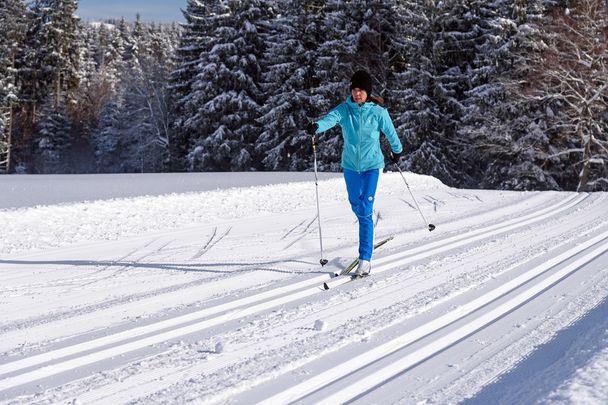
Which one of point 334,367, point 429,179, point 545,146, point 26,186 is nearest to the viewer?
point 334,367

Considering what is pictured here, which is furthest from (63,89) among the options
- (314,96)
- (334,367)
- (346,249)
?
(334,367)

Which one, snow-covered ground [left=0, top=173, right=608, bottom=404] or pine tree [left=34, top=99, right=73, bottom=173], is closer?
snow-covered ground [left=0, top=173, right=608, bottom=404]

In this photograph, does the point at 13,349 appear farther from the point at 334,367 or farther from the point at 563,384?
the point at 563,384

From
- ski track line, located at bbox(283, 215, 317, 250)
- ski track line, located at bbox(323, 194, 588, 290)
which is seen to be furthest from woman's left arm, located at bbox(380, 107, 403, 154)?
ski track line, located at bbox(283, 215, 317, 250)

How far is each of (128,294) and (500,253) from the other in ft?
13.4

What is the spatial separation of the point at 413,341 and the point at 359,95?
9.38 ft

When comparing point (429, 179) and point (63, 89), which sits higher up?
point (63, 89)

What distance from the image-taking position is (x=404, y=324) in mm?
4258

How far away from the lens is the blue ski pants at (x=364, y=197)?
6.07 metres

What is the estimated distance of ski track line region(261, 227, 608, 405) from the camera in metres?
3.13

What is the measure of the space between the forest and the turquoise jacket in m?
16.2

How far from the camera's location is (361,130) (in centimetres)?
611

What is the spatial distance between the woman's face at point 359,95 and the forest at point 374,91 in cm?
1627

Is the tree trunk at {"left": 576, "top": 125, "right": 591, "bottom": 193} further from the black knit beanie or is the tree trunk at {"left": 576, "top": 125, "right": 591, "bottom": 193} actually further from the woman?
the black knit beanie
